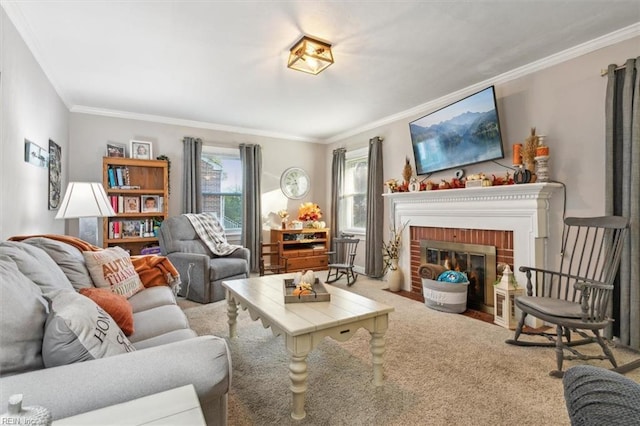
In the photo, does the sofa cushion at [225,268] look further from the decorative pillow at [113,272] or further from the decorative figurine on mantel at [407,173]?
the decorative figurine on mantel at [407,173]

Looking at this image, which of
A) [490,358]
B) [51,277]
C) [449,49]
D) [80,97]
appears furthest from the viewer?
[80,97]

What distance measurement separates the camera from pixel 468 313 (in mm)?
3236

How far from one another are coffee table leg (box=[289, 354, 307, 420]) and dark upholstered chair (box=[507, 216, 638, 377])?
1.63 m

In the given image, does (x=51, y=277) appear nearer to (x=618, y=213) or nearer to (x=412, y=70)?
(x=412, y=70)

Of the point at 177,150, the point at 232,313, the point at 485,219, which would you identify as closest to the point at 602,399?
the point at 232,313

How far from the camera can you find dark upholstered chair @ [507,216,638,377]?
198 cm

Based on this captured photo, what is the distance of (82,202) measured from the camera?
2816mm

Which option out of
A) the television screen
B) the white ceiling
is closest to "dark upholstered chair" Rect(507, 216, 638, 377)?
the television screen

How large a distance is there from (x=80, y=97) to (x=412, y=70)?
12.6ft

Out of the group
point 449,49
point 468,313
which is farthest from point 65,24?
point 468,313

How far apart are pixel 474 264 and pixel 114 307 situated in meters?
3.32

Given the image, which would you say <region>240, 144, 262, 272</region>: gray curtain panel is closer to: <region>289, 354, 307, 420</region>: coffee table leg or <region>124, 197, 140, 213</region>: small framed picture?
<region>124, 197, 140, 213</region>: small framed picture

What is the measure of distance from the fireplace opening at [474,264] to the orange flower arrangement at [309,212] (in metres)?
2.24

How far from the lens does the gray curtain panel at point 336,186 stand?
18.1ft
